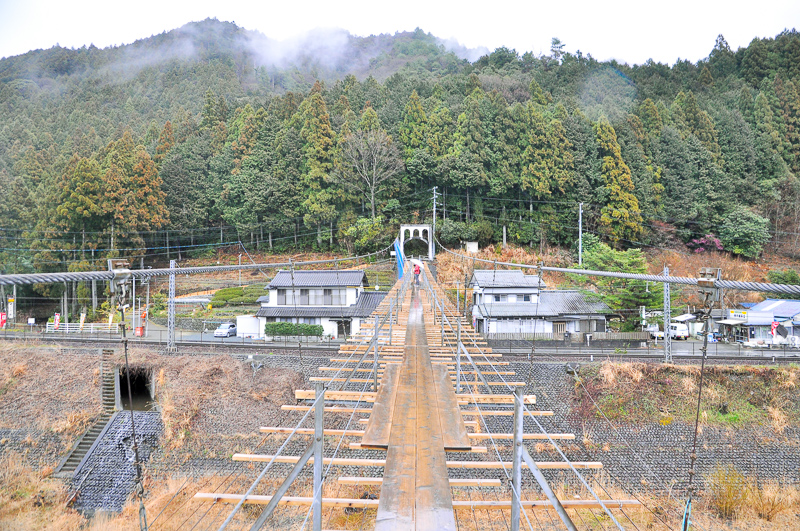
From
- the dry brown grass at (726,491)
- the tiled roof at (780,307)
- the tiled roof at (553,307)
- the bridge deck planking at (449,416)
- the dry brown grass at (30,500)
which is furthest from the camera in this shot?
the tiled roof at (553,307)

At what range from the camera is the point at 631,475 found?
34.3ft

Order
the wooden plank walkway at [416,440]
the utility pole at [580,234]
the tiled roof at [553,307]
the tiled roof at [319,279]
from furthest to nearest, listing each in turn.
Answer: the utility pole at [580,234]
the tiled roof at [319,279]
the tiled roof at [553,307]
the wooden plank walkway at [416,440]

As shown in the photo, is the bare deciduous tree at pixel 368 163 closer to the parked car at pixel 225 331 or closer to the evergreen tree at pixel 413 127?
the evergreen tree at pixel 413 127

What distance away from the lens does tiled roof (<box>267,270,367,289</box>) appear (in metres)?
17.7

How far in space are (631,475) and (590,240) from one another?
15444 mm

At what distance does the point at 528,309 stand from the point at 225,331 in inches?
449

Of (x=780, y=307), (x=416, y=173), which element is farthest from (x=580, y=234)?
(x=416, y=173)

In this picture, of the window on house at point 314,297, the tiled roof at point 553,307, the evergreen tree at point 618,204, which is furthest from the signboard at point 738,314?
the window on house at point 314,297

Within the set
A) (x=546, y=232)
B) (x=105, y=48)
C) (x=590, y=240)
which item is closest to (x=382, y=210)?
(x=546, y=232)

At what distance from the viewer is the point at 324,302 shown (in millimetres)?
17781

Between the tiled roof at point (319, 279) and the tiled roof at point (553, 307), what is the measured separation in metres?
4.97

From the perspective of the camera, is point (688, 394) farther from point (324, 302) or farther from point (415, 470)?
point (415, 470)

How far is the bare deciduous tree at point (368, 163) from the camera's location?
26.3m

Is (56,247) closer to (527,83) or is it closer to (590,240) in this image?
(590,240)
